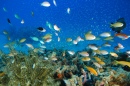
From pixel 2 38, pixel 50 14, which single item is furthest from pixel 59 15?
pixel 2 38

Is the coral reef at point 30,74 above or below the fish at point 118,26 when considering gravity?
below

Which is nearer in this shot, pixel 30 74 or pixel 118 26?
pixel 30 74

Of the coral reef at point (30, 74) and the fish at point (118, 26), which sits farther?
the fish at point (118, 26)

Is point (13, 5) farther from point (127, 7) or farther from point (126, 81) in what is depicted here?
point (126, 81)

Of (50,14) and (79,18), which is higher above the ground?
(50,14)

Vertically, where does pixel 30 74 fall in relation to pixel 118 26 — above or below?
below

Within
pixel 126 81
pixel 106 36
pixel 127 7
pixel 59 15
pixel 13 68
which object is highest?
pixel 59 15

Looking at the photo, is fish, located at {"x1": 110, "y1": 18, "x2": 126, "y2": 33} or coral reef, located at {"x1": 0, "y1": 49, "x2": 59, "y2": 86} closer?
coral reef, located at {"x1": 0, "y1": 49, "x2": 59, "y2": 86}

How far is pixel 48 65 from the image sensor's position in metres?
5.60

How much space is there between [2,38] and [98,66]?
133ft

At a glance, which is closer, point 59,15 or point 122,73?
point 122,73

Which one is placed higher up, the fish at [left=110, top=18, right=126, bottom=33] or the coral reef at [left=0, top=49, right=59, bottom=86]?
the fish at [left=110, top=18, right=126, bottom=33]

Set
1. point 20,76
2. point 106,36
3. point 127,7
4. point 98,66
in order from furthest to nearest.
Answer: point 127,7
point 106,36
point 98,66
point 20,76

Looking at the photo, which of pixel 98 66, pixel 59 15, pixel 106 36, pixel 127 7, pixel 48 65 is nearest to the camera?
pixel 48 65
